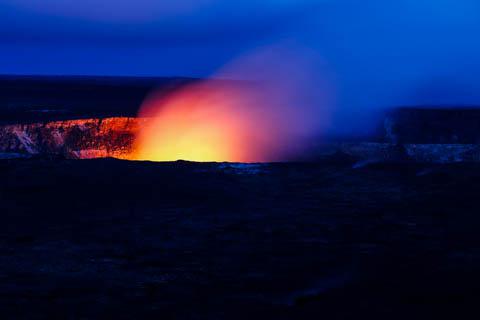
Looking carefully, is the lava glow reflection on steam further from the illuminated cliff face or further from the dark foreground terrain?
the dark foreground terrain

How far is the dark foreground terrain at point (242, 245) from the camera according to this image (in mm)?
2510

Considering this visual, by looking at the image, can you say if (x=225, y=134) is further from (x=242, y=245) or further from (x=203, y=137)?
(x=242, y=245)

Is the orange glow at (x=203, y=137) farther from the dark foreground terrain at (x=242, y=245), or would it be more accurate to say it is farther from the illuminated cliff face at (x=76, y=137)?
the dark foreground terrain at (x=242, y=245)

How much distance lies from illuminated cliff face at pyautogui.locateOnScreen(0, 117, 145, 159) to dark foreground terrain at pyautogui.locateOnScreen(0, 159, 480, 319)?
889 centimetres

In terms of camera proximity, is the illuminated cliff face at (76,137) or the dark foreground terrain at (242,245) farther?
the illuminated cliff face at (76,137)

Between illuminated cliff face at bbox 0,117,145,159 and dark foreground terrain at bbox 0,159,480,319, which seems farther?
illuminated cliff face at bbox 0,117,145,159

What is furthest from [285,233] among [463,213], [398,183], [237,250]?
[398,183]

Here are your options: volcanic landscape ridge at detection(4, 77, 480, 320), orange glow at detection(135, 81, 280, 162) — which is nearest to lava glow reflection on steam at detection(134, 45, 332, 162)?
orange glow at detection(135, 81, 280, 162)

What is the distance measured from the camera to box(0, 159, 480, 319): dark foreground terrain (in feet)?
8.23

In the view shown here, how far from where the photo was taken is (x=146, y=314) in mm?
Answer: 2375

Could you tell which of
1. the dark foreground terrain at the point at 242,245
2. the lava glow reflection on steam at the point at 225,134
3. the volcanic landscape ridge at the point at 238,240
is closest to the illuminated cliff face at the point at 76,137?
the lava glow reflection on steam at the point at 225,134

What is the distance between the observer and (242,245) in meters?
3.29

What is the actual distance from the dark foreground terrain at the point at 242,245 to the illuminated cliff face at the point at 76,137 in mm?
8892

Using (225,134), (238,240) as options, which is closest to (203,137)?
(225,134)
